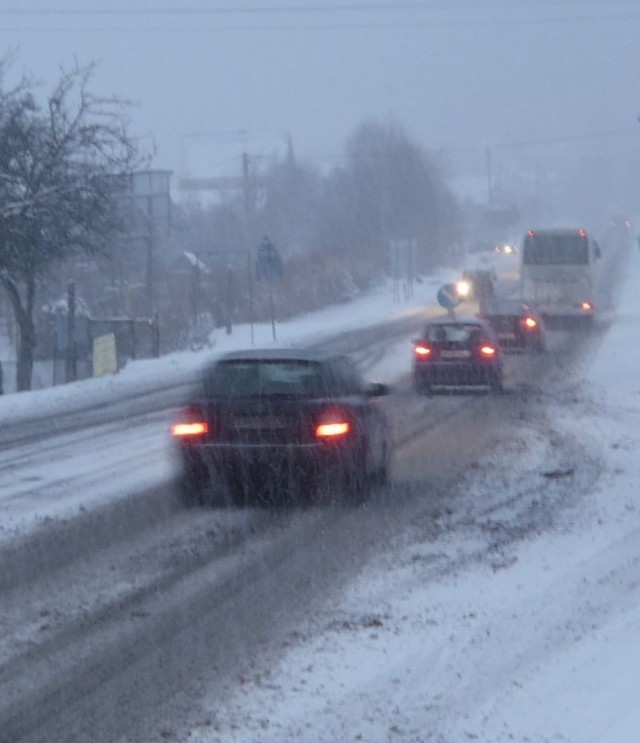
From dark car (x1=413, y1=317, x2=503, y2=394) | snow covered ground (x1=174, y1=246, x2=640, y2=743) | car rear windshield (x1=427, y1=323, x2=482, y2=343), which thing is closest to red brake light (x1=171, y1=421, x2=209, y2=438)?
snow covered ground (x1=174, y1=246, x2=640, y2=743)

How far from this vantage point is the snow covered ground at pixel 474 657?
6.34 metres

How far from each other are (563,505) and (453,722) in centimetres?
641

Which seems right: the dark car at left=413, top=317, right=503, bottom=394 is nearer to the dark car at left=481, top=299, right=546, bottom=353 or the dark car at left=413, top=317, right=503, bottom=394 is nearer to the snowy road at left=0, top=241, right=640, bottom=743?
the dark car at left=481, top=299, right=546, bottom=353

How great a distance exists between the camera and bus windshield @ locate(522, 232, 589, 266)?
1799 inches

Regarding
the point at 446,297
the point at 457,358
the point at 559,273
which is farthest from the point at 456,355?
the point at 559,273

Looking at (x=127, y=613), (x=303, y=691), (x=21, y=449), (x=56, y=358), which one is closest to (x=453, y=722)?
(x=303, y=691)

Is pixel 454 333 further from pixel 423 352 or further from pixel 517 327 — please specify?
pixel 517 327

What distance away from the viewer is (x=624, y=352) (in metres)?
35.5

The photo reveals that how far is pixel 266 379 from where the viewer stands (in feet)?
43.1

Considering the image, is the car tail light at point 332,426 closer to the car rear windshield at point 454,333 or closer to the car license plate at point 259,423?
the car license plate at point 259,423

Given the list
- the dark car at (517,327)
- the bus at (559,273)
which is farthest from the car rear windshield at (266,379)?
the bus at (559,273)

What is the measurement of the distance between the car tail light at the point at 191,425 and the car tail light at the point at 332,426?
1.06 meters

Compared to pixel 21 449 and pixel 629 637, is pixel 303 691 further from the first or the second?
pixel 21 449

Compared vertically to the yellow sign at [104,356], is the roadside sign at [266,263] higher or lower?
higher
